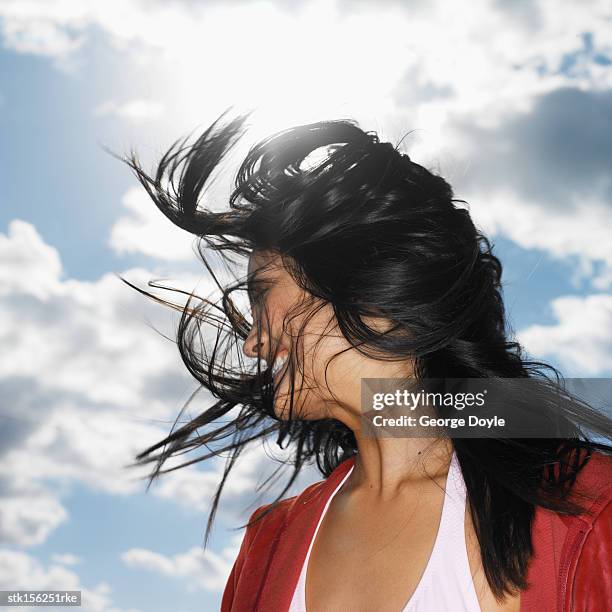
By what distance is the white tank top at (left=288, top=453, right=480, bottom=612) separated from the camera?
2.21 m

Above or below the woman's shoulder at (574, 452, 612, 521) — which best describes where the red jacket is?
below

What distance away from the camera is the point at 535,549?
7.27ft

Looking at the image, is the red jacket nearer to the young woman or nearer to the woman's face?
the young woman

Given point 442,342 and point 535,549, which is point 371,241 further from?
point 535,549

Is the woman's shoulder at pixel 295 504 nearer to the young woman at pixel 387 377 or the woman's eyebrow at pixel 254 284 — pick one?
the young woman at pixel 387 377

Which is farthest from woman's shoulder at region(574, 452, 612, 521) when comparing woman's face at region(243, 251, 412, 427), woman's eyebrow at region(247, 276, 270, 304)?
woman's eyebrow at region(247, 276, 270, 304)

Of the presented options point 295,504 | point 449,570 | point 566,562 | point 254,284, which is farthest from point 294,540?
point 566,562

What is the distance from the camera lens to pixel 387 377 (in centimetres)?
261

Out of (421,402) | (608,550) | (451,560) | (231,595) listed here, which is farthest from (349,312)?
(231,595)

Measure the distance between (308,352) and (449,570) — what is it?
87cm

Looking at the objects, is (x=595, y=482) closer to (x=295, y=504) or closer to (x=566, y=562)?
(x=566, y=562)

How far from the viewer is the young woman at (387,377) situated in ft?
7.34

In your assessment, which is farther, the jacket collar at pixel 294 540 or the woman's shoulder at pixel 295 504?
the woman's shoulder at pixel 295 504

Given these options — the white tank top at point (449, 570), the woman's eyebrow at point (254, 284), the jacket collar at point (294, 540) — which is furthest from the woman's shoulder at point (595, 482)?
the woman's eyebrow at point (254, 284)
